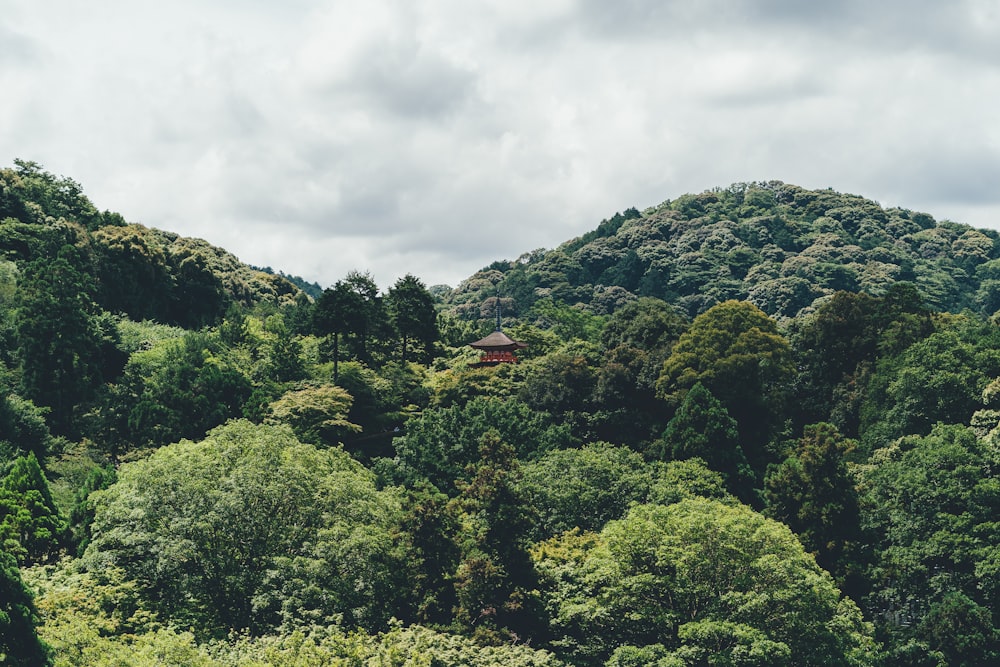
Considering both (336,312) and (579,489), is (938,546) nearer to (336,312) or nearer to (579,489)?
(579,489)

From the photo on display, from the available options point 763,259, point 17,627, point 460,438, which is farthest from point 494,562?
point 763,259

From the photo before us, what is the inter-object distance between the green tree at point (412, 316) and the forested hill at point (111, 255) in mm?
16385

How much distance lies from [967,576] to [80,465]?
112 feet

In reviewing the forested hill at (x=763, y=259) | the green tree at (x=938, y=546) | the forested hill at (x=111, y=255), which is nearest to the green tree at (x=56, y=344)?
the forested hill at (x=111, y=255)

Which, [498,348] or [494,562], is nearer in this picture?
[494,562]

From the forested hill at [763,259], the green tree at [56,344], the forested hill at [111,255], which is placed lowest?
the green tree at [56,344]

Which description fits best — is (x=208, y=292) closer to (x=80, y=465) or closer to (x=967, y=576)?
(x=80, y=465)

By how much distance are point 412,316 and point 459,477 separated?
56.6 ft

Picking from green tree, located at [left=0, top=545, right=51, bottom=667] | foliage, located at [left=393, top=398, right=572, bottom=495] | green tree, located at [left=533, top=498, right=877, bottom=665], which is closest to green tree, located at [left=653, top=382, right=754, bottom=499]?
foliage, located at [left=393, top=398, right=572, bottom=495]

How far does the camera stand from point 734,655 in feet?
78.2

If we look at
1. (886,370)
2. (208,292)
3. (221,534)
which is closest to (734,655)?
(221,534)

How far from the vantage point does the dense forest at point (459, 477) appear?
25.2 metres

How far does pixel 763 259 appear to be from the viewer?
4067 inches

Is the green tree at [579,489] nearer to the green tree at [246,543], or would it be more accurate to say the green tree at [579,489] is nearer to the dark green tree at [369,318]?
the green tree at [246,543]
